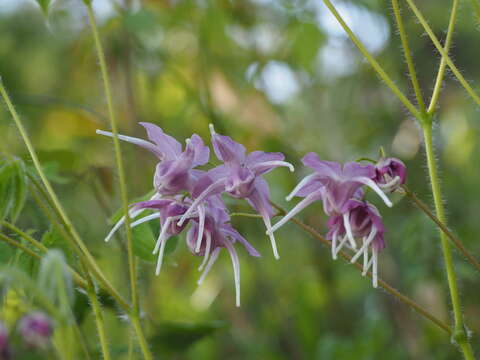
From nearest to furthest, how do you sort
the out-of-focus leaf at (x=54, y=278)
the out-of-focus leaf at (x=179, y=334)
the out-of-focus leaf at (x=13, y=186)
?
the out-of-focus leaf at (x=54, y=278)
the out-of-focus leaf at (x=13, y=186)
the out-of-focus leaf at (x=179, y=334)

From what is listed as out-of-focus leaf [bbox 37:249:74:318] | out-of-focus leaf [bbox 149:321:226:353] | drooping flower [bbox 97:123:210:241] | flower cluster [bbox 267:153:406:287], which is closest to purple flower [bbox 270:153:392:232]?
flower cluster [bbox 267:153:406:287]

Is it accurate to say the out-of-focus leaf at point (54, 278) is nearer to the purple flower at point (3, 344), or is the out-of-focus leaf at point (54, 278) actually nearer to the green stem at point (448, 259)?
the purple flower at point (3, 344)

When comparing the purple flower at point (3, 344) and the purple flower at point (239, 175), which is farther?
the purple flower at point (239, 175)

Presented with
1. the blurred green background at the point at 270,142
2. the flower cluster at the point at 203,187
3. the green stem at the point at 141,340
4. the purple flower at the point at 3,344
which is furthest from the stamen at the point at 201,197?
the blurred green background at the point at 270,142

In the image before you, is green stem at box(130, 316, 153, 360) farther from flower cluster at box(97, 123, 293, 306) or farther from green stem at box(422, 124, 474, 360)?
green stem at box(422, 124, 474, 360)

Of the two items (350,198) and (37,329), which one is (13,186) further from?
(350,198)
